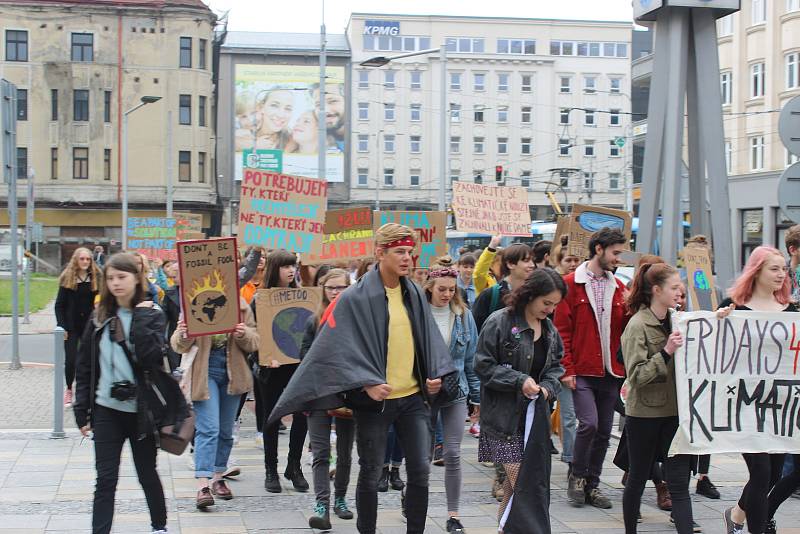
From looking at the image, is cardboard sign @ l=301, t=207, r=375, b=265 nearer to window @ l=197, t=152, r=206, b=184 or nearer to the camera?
the camera

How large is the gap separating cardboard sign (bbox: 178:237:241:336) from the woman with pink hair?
318 cm

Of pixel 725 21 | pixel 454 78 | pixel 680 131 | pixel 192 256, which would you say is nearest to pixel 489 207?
pixel 680 131

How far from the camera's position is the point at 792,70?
3888 cm

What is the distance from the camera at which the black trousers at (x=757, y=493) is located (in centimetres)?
593

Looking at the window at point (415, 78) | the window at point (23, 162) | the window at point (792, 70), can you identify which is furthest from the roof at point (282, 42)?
the window at point (792, 70)

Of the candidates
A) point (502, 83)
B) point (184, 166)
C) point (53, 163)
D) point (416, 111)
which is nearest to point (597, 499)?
point (184, 166)

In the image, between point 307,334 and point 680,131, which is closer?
point 307,334

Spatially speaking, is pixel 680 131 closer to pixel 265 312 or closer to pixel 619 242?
pixel 619 242

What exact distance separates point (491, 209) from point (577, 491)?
6.38 m

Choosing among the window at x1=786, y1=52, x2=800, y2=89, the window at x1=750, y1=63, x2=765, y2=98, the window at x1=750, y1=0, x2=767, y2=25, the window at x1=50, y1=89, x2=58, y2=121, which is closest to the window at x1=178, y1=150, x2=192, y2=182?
the window at x1=50, y1=89, x2=58, y2=121

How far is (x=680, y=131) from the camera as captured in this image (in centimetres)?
1127

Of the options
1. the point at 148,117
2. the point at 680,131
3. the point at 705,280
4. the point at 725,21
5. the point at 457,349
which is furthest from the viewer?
the point at 148,117

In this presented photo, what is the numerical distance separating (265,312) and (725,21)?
38754 mm

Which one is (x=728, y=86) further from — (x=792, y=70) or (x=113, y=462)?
(x=113, y=462)
